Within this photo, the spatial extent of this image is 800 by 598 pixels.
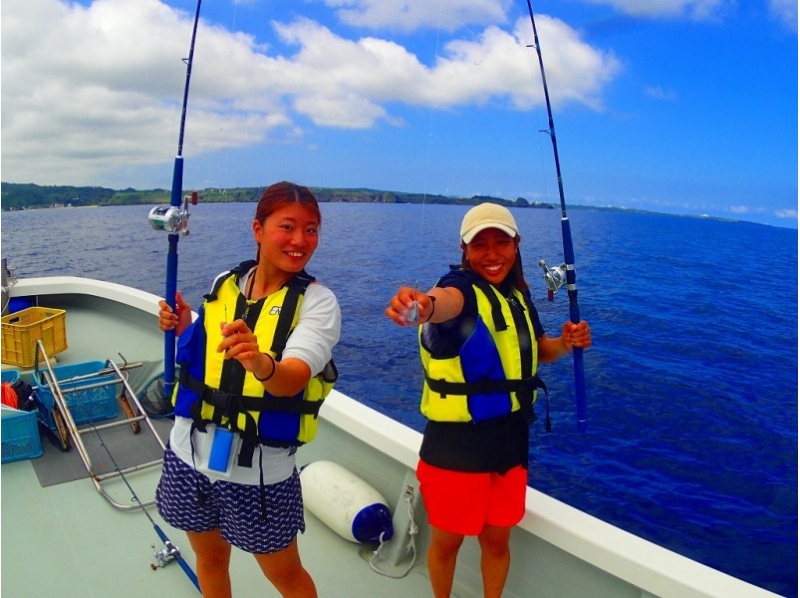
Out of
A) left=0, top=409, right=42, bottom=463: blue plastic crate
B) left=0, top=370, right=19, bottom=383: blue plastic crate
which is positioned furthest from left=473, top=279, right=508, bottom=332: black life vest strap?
left=0, top=370, right=19, bottom=383: blue plastic crate

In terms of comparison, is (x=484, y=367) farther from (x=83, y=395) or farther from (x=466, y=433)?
(x=83, y=395)

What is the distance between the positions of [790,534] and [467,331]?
206 inches

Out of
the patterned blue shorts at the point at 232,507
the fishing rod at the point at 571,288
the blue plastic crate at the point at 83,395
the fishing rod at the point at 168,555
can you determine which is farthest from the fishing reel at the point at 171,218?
the blue plastic crate at the point at 83,395

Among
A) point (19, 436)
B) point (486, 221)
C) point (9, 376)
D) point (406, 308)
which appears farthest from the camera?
point (9, 376)

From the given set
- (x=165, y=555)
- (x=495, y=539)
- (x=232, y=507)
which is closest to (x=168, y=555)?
(x=165, y=555)

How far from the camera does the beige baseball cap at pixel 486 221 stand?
5.96 feet

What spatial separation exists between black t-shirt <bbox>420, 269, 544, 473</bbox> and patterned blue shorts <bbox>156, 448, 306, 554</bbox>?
48 centimetres

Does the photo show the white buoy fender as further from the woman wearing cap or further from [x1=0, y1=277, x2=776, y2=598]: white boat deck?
the woman wearing cap

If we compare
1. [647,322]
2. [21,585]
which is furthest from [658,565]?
[647,322]

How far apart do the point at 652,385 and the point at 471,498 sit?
25.7ft

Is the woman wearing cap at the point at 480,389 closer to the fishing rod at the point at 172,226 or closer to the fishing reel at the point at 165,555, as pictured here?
the fishing rod at the point at 172,226

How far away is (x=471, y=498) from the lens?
190cm

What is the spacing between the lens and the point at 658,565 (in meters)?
1.83

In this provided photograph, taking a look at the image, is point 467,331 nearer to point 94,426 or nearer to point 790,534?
point 94,426
